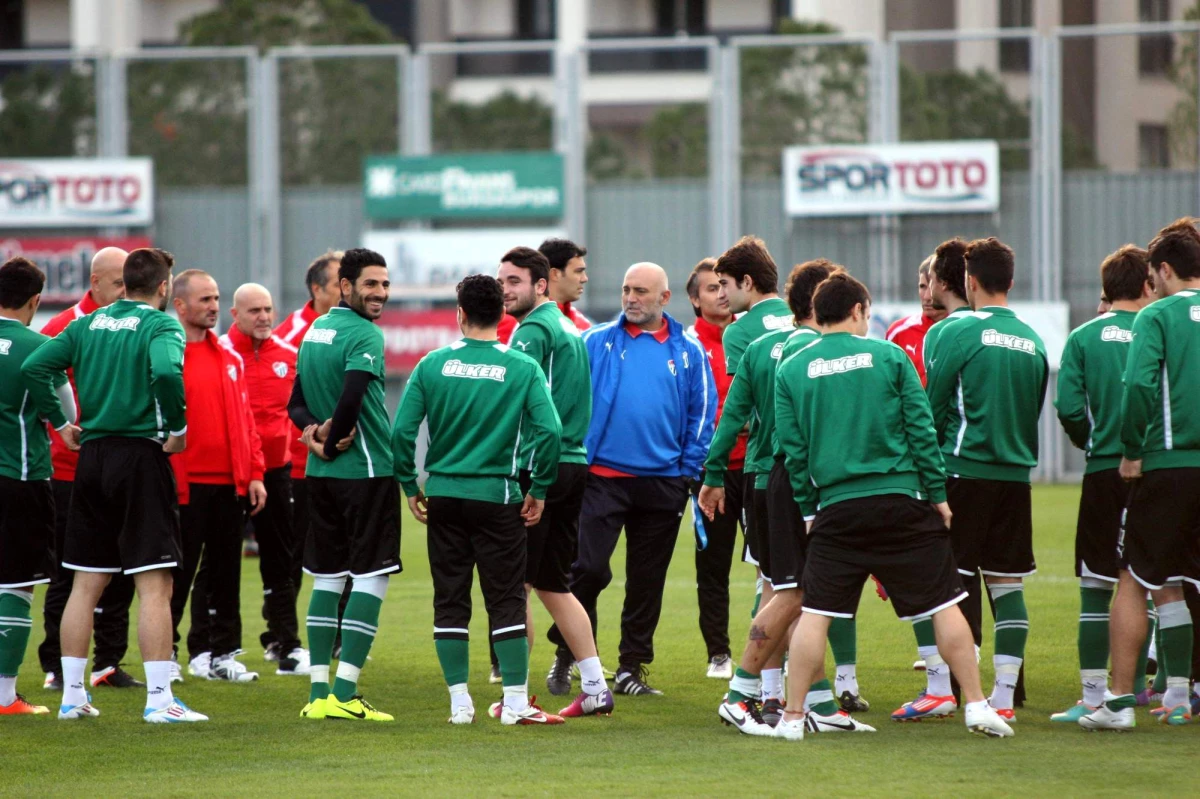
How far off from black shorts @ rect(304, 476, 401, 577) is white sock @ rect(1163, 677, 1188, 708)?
12.0 ft

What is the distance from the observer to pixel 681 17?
1560 inches

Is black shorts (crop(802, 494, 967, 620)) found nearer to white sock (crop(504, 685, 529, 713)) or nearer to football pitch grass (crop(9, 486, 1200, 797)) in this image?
football pitch grass (crop(9, 486, 1200, 797))

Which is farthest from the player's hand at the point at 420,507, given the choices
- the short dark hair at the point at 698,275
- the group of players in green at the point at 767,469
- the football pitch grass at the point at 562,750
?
the short dark hair at the point at 698,275

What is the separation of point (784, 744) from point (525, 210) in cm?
2175

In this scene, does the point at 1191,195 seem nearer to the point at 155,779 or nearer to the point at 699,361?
the point at 699,361

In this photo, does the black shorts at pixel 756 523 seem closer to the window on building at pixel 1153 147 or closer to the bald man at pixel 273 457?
the bald man at pixel 273 457

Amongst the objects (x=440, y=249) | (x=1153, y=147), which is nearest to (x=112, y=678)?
(x=440, y=249)

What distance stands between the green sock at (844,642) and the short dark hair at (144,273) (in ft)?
12.3

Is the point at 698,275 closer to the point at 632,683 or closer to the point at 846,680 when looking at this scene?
the point at 632,683

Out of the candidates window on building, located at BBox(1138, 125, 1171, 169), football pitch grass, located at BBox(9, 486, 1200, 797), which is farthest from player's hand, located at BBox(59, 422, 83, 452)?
window on building, located at BBox(1138, 125, 1171, 169)

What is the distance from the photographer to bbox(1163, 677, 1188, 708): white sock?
22.5 ft

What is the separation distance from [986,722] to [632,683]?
2179 mm

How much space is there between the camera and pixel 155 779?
601 cm

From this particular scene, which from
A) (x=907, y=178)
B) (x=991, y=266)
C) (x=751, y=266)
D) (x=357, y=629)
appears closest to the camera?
(x=991, y=266)
